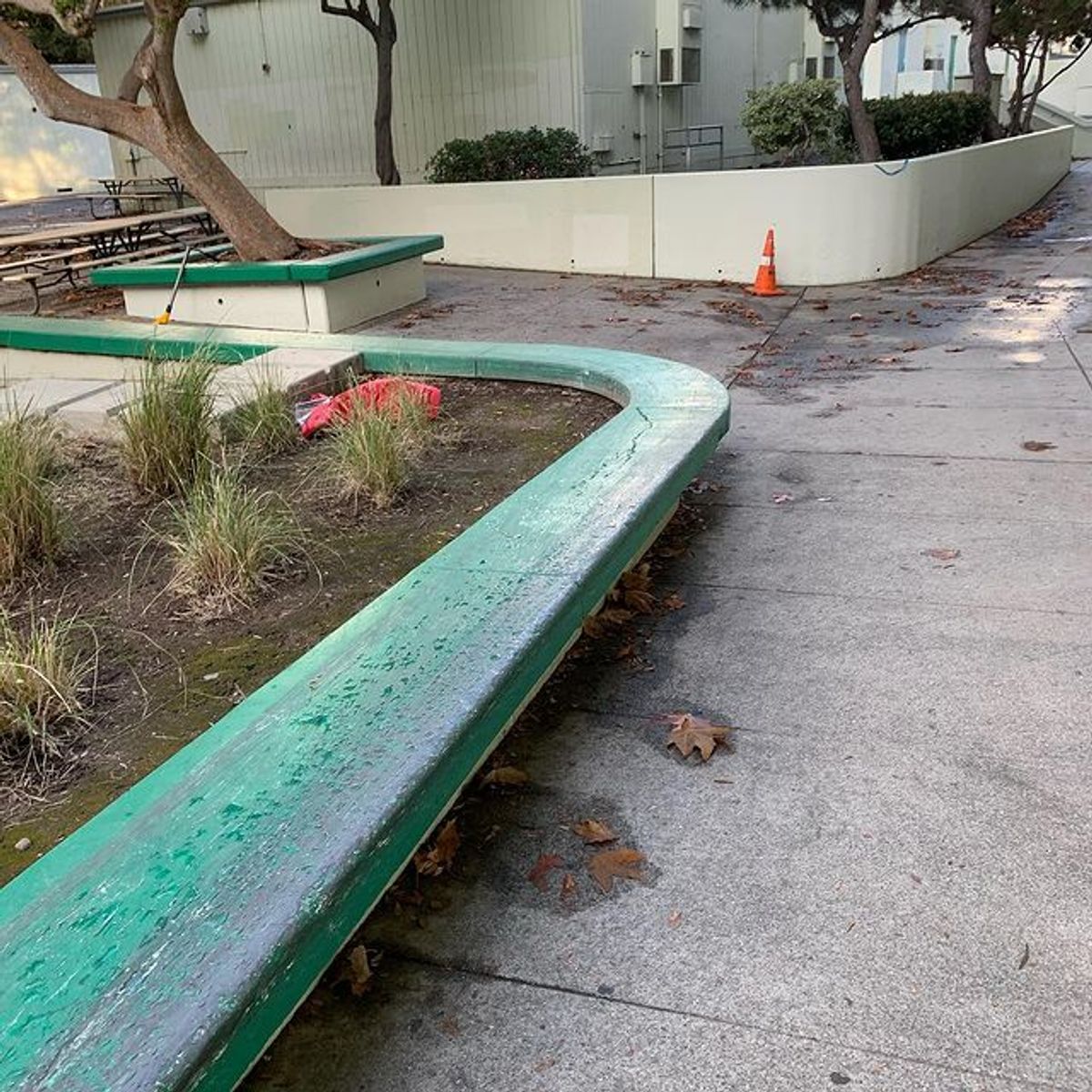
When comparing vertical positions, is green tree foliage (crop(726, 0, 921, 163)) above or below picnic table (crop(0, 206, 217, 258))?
above

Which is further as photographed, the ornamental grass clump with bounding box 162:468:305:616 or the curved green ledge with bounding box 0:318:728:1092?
the ornamental grass clump with bounding box 162:468:305:616

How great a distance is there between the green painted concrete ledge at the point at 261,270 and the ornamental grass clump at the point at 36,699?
273 inches

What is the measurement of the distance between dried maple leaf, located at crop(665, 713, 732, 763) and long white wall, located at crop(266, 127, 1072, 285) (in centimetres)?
Answer: 914

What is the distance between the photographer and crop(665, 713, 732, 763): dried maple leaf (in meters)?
3.05

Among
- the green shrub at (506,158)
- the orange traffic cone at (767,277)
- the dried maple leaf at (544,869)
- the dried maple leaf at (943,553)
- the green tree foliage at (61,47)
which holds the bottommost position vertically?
the dried maple leaf at (544,869)

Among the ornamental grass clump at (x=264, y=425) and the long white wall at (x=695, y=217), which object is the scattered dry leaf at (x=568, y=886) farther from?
the long white wall at (x=695, y=217)

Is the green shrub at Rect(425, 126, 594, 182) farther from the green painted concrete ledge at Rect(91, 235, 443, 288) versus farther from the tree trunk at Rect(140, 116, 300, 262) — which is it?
the tree trunk at Rect(140, 116, 300, 262)

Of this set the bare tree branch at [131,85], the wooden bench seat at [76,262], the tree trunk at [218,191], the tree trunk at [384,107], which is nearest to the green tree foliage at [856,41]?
the tree trunk at [384,107]

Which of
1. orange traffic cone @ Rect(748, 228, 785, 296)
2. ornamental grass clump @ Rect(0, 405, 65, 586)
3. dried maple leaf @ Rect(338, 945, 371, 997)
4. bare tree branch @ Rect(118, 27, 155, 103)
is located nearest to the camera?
dried maple leaf @ Rect(338, 945, 371, 997)

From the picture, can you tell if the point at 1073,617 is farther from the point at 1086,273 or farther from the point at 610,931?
the point at 1086,273

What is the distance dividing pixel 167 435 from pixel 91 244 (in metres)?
9.92

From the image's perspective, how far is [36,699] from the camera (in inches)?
112

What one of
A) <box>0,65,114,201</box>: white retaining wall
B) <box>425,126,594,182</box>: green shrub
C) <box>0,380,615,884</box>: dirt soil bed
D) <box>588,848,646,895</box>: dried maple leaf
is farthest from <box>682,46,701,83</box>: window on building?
<box>0,65,114,201</box>: white retaining wall

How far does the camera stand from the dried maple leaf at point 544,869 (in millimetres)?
2566
